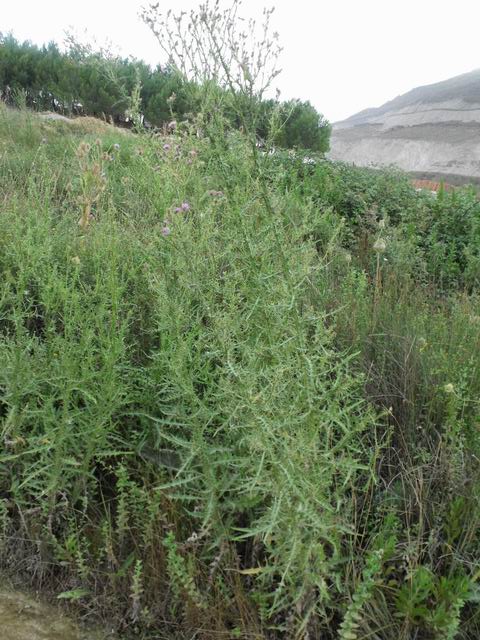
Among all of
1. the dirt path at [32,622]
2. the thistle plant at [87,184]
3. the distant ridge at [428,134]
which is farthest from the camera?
the distant ridge at [428,134]

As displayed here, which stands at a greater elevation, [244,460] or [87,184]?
[87,184]

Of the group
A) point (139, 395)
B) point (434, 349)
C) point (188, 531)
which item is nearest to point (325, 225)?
point (434, 349)

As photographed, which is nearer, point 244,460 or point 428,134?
point 244,460

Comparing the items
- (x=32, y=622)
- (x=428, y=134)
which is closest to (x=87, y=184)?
(x=32, y=622)

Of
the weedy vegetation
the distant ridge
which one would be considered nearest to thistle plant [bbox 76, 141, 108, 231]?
the weedy vegetation

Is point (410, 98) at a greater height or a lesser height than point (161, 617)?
greater

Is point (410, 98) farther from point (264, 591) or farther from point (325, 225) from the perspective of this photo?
point (264, 591)

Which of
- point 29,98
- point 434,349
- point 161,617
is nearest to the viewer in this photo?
point 161,617

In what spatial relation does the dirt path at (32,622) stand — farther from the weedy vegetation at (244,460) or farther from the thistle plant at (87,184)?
the thistle plant at (87,184)

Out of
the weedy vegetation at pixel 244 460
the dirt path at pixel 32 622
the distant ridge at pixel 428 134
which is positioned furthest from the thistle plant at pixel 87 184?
the distant ridge at pixel 428 134

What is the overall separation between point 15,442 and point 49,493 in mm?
209

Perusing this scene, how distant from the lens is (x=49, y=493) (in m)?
2.09

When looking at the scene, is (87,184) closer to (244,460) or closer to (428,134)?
(244,460)

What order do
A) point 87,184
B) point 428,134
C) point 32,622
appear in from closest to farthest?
point 32,622 → point 87,184 → point 428,134
